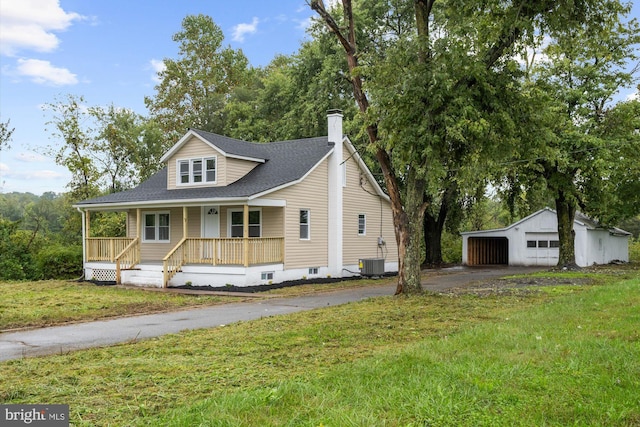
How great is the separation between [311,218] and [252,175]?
3.05m

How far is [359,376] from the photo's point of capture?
602 cm

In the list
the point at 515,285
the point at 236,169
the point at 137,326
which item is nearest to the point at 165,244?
the point at 236,169

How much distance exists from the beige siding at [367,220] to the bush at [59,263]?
12.8 meters

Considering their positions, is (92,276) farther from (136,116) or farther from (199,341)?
(136,116)

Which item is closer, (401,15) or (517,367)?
(517,367)

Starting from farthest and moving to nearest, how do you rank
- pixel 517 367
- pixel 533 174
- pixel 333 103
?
1. pixel 333 103
2. pixel 533 174
3. pixel 517 367

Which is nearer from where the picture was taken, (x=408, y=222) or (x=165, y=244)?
(x=408, y=222)

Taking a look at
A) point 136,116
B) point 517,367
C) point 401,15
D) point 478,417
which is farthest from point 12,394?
point 136,116

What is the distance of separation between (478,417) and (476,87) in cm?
1083

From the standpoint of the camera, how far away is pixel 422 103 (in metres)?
13.8

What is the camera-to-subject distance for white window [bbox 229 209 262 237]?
22469 millimetres

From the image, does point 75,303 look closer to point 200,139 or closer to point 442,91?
point 200,139

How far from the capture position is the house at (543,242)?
30.2 m

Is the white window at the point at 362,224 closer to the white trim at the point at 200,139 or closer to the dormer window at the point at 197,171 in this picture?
the white trim at the point at 200,139
